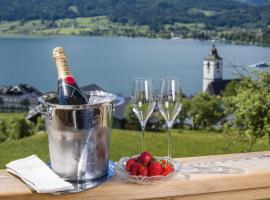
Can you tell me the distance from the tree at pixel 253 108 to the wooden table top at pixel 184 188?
4351 millimetres

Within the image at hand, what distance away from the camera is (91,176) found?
1313mm

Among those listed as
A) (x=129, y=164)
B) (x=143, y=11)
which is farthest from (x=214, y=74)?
(x=143, y=11)

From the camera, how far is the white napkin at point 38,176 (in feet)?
4.00

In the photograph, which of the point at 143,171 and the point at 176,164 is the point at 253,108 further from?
the point at 143,171

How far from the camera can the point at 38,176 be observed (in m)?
1.29

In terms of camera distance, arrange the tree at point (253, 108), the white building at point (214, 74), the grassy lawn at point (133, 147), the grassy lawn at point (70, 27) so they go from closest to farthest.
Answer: the tree at point (253, 108) < the grassy lawn at point (133, 147) < the white building at point (214, 74) < the grassy lawn at point (70, 27)

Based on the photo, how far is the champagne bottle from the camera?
1329 millimetres

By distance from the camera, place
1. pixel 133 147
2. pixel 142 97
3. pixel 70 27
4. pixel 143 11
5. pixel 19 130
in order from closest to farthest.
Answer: pixel 142 97 → pixel 133 147 → pixel 19 130 → pixel 70 27 → pixel 143 11

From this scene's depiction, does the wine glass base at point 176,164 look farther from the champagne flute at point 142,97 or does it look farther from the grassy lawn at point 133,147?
the grassy lawn at point 133,147

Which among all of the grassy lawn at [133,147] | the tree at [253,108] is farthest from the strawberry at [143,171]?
the grassy lawn at [133,147]

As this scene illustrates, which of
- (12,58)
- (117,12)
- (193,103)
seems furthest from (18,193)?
(117,12)

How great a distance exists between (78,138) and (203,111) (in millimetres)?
20628

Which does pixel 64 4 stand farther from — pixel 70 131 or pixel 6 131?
pixel 70 131

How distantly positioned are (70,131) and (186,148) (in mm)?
9492
